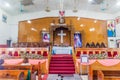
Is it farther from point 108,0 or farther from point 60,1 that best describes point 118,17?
point 60,1

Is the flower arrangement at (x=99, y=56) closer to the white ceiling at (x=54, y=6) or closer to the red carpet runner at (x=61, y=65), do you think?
the red carpet runner at (x=61, y=65)

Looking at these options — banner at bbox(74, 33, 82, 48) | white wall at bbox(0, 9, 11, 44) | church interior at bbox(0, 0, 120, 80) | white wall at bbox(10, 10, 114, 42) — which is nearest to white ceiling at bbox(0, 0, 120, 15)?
church interior at bbox(0, 0, 120, 80)

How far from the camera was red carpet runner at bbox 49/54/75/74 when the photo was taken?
9.54m

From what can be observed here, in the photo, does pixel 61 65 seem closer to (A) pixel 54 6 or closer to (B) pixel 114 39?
(A) pixel 54 6

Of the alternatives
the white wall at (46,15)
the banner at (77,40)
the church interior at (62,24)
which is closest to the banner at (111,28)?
the church interior at (62,24)

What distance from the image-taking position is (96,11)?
16812 mm

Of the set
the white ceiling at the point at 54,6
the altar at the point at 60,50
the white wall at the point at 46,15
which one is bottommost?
the altar at the point at 60,50

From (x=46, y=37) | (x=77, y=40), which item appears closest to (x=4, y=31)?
(x=46, y=37)

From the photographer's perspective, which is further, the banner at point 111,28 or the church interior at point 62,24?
the banner at point 111,28

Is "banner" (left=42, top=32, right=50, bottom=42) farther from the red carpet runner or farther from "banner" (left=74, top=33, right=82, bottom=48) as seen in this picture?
the red carpet runner

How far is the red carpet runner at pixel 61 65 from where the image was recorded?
9.54m

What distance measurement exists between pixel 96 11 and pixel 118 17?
2.02m

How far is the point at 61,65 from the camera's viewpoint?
398 inches

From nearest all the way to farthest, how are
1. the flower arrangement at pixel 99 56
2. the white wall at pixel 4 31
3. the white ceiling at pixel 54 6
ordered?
1. the flower arrangement at pixel 99 56
2. the white ceiling at pixel 54 6
3. the white wall at pixel 4 31
